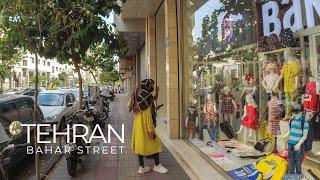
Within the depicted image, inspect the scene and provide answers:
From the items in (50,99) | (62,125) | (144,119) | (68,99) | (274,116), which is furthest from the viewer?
(68,99)

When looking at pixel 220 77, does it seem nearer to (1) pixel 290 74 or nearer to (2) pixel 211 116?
(2) pixel 211 116

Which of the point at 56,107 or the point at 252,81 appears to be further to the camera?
the point at 56,107

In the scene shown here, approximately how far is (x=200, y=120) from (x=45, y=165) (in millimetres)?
3350

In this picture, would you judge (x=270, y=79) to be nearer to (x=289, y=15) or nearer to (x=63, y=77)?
(x=289, y=15)

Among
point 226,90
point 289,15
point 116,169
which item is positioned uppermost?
point 289,15

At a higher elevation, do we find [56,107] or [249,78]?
[249,78]

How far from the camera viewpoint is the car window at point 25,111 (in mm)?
8362

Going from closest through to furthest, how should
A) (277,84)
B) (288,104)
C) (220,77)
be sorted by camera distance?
(288,104) → (277,84) → (220,77)

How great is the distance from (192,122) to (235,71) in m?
3.48

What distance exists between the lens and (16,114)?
8047mm

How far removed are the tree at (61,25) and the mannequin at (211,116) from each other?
2.79 m

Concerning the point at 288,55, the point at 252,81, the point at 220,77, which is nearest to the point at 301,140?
the point at 288,55

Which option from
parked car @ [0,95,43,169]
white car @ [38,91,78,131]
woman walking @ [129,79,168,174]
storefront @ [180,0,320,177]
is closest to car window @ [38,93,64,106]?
white car @ [38,91,78,131]

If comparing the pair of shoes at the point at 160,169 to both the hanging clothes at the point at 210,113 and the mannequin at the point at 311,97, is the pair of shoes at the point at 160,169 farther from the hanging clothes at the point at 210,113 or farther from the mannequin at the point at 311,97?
the mannequin at the point at 311,97
